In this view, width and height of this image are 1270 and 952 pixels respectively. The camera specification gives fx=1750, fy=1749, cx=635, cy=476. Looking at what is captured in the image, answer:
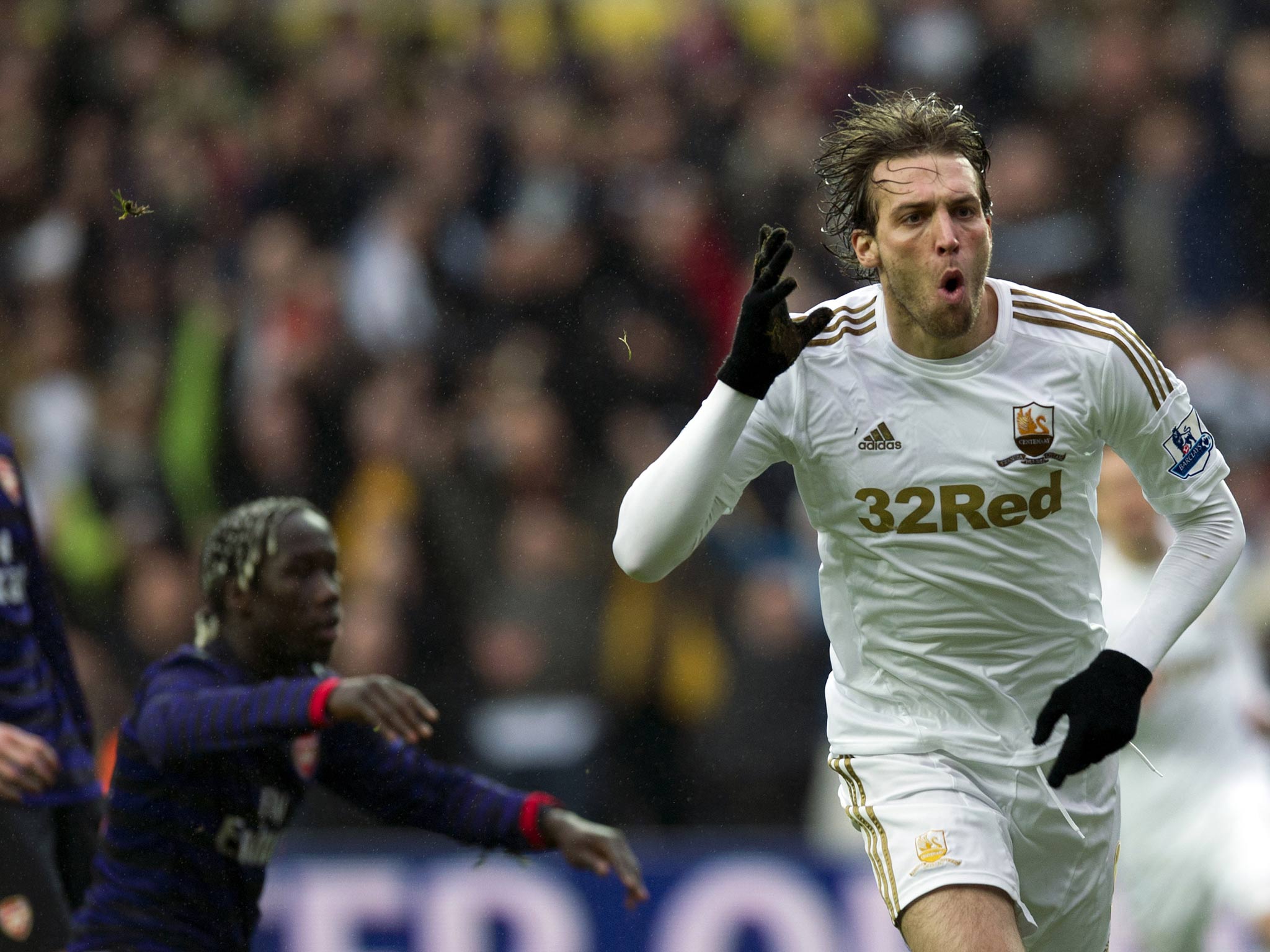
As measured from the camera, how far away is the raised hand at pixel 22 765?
4066 millimetres

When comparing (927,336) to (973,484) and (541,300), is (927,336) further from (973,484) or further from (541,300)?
(541,300)

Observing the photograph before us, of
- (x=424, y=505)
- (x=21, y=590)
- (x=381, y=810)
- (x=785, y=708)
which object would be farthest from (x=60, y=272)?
(x=381, y=810)

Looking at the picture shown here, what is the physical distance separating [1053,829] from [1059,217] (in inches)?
204

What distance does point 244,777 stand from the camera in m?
4.16

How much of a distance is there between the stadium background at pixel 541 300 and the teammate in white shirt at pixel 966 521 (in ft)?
12.3

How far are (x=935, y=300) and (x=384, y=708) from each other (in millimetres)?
1429

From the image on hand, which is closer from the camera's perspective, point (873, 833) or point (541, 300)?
point (873, 833)

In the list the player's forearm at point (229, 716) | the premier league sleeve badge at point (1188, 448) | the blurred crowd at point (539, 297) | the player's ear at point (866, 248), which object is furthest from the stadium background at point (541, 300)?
the player's ear at point (866, 248)

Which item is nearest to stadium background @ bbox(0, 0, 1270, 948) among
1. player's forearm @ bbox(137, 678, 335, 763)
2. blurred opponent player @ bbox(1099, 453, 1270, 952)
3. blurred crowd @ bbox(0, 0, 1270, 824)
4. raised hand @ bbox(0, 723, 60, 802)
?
blurred crowd @ bbox(0, 0, 1270, 824)

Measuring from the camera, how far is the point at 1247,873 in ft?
19.4

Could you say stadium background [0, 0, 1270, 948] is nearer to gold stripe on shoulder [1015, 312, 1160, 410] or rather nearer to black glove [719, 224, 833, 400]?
gold stripe on shoulder [1015, 312, 1160, 410]

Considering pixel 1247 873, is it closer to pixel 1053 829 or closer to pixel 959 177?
pixel 1053 829

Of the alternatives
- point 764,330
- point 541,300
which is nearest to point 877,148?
point 764,330

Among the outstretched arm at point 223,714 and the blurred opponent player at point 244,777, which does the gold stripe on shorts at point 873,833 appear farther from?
the outstretched arm at point 223,714
